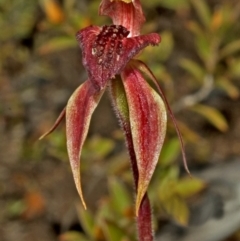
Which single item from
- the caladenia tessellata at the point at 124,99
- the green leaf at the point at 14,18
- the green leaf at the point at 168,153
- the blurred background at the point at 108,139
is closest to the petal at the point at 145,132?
the caladenia tessellata at the point at 124,99

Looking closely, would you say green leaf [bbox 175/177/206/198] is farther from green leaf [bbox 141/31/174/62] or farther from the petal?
the petal

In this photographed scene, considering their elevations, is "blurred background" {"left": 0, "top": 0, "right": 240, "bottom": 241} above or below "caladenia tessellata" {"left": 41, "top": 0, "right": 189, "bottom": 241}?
below

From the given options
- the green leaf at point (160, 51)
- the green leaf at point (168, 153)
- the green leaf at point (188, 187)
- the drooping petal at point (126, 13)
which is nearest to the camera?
the drooping petal at point (126, 13)

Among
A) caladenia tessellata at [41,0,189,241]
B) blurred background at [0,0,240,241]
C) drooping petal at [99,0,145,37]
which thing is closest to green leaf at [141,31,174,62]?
blurred background at [0,0,240,241]

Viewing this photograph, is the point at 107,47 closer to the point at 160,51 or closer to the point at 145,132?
the point at 145,132

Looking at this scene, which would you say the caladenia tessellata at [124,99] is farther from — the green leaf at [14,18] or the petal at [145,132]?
the green leaf at [14,18]

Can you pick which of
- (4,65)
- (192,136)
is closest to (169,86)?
(192,136)
